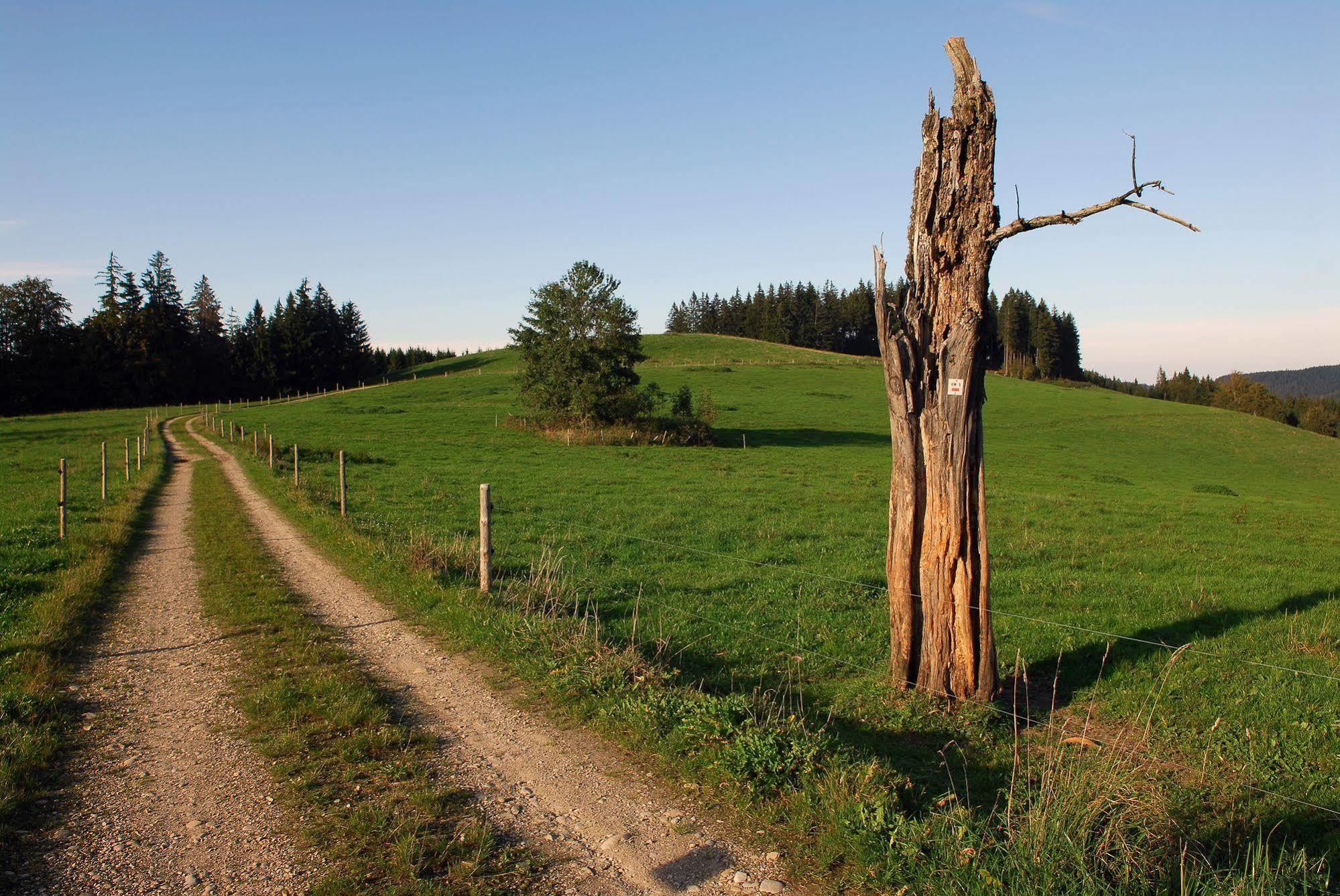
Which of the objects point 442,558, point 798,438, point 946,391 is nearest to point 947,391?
point 946,391

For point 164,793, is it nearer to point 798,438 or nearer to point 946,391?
point 946,391

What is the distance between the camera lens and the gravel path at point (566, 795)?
4.60m

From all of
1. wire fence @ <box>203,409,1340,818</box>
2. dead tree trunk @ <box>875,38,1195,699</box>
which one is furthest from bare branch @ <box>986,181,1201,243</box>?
wire fence @ <box>203,409,1340,818</box>

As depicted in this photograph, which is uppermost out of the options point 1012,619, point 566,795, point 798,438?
point 798,438

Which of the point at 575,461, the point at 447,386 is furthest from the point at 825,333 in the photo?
the point at 575,461

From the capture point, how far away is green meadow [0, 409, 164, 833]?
595 centimetres

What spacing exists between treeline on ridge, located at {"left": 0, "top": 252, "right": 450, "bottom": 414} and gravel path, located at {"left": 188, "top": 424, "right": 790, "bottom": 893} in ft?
295

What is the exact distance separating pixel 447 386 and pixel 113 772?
7649 centimetres

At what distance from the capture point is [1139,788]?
539 cm

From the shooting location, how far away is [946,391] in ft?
25.6

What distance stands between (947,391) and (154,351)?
326 feet

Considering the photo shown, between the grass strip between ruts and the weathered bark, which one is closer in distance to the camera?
the grass strip between ruts

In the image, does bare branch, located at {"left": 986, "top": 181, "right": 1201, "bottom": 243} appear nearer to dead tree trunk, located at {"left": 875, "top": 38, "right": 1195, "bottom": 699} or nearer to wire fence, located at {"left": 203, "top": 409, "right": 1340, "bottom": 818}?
dead tree trunk, located at {"left": 875, "top": 38, "right": 1195, "bottom": 699}

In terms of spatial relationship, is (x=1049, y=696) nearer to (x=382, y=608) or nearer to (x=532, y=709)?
(x=532, y=709)
